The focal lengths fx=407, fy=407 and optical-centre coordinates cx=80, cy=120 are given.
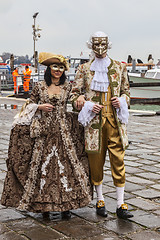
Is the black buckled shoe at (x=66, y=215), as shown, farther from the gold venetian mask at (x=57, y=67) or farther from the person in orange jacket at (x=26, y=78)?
the person in orange jacket at (x=26, y=78)

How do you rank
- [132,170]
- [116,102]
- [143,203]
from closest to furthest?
1. [116,102]
2. [143,203]
3. [132,170]

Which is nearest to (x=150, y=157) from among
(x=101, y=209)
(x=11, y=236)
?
(x=101, y=209)

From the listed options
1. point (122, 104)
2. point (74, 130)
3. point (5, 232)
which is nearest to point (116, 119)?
point (122, 104)

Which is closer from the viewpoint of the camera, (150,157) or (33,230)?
(33,230)

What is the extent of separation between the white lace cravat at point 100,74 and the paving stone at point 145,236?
1.33m

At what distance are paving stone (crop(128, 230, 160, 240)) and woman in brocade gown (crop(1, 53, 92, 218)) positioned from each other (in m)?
0.61

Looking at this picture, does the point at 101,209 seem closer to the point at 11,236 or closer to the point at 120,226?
the point at 120,226

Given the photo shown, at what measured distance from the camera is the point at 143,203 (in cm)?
434

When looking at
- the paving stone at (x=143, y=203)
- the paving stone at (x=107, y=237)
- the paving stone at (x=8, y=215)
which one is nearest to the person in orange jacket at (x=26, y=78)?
the paving stone at (x=143, y=203)

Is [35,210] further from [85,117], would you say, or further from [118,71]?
[118,71]

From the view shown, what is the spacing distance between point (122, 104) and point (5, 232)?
155cm

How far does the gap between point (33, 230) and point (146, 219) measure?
107 cm

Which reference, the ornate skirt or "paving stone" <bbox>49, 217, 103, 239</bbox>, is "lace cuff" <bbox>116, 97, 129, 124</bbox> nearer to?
the ornate skirt

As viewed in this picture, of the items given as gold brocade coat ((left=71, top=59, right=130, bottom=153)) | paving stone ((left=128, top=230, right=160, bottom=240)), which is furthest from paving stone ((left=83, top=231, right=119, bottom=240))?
gold brocade coat ((left=71, top=59, right=130, bottom=153))
